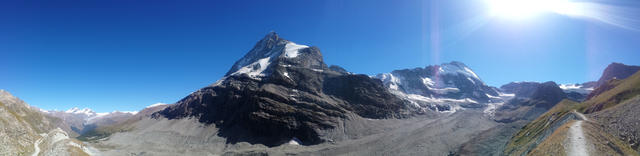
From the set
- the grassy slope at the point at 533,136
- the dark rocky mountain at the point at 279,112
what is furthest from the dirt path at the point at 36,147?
the grassy slope at the point at 533,136

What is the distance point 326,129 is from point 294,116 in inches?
930

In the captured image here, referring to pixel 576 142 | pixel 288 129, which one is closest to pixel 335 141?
pixel 288 129

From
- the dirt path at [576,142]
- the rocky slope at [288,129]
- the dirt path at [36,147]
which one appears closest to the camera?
the dirt path at [576,142]

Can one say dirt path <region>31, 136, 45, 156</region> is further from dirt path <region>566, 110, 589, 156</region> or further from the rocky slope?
dirt path <region>566, 110, 589, 156</region>

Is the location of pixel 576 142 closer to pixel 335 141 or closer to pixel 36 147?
pixel 36 147

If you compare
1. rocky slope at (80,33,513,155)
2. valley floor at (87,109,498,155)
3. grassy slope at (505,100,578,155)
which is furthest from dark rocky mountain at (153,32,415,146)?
grassy slope at (505,100,578,155)

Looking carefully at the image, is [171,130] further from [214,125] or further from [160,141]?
[214,125]

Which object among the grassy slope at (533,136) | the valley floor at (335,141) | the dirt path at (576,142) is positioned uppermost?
the dirt path at (576,142)

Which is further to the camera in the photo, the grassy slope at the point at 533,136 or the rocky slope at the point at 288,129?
the rocky slope at the point at 288,129

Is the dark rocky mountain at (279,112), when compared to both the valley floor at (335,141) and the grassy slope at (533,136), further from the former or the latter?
the grassy slope at (533,136)

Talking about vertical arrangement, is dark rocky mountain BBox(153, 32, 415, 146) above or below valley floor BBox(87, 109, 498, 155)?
above

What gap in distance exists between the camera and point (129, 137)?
170 metres

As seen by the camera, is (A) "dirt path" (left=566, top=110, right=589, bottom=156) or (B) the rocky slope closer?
(A) "dirt path" (left=566, top=110, right=589, bottom=156)

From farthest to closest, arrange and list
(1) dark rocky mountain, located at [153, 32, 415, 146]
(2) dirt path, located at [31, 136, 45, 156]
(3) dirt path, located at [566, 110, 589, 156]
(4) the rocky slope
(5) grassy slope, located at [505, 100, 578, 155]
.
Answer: (1) dark rocky mountain, located at [153, 32, 415, 146] < (4) the rocky slope < (2) dirt path, located at [31, 136, 45, 156] < (5) grassy slope, located at [505, 100, 578, 155] < (3) dirt path, located at [566, 110, 589, 156]
